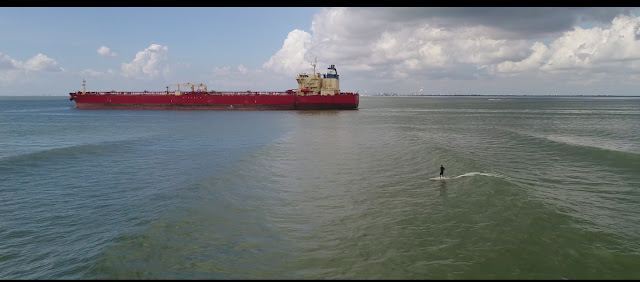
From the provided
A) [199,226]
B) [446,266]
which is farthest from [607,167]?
[199,226]

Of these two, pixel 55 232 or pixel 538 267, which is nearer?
pixel 538 267

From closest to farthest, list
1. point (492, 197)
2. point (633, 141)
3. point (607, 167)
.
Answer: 1. point (492, 197)
2. point (607, 167)
3. point (633, 141)

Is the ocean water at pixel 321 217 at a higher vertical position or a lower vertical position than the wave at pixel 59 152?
lower

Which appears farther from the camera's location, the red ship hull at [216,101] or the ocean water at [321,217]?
the red ship hull at [216,101]

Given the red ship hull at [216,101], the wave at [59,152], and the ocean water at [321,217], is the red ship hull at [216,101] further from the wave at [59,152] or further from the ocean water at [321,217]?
the ocean water at [321,217]

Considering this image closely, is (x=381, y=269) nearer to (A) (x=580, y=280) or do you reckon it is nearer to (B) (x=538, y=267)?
(B) (x=538, y=267)

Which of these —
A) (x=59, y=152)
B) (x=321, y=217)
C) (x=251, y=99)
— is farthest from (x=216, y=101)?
(x=321, y=217)

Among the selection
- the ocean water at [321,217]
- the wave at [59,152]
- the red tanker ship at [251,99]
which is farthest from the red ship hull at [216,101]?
the ocean water at [321,217]

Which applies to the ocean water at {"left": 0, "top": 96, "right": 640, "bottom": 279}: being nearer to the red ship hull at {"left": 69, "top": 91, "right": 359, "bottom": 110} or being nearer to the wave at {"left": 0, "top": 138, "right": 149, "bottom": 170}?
the wave at {"left": 0, "top": 138, "right": 149, "bottom": 170}
